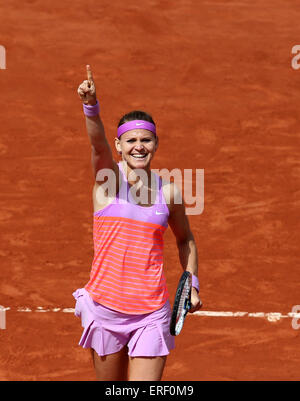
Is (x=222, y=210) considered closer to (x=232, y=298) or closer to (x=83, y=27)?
(x=232, y=298)

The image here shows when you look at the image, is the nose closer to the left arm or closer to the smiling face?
the smiling face

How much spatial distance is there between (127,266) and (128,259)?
0.13 feet

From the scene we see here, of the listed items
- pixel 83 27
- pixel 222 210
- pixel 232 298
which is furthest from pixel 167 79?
pixel 232 298

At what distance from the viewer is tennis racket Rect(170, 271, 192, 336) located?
3763mm

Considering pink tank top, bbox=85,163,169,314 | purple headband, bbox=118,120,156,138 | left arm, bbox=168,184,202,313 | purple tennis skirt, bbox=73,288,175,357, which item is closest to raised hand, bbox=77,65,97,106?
purple headband, bbox=118,120,156,138

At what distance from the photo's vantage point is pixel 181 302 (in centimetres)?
390

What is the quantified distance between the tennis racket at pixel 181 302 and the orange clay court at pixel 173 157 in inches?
123

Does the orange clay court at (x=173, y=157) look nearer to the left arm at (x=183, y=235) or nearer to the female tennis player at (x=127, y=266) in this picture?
the left arm at (x=183, y=235)

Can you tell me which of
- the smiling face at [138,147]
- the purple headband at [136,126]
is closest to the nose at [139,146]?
the smiling face at [138,147]

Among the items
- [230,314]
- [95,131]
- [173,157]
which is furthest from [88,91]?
[173,157]

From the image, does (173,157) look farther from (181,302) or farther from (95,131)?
(95,131)

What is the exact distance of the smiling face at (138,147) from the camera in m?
3.84

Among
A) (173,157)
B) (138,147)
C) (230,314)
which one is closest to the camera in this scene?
(138,147)

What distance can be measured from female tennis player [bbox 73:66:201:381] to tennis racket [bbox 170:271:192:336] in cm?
6
